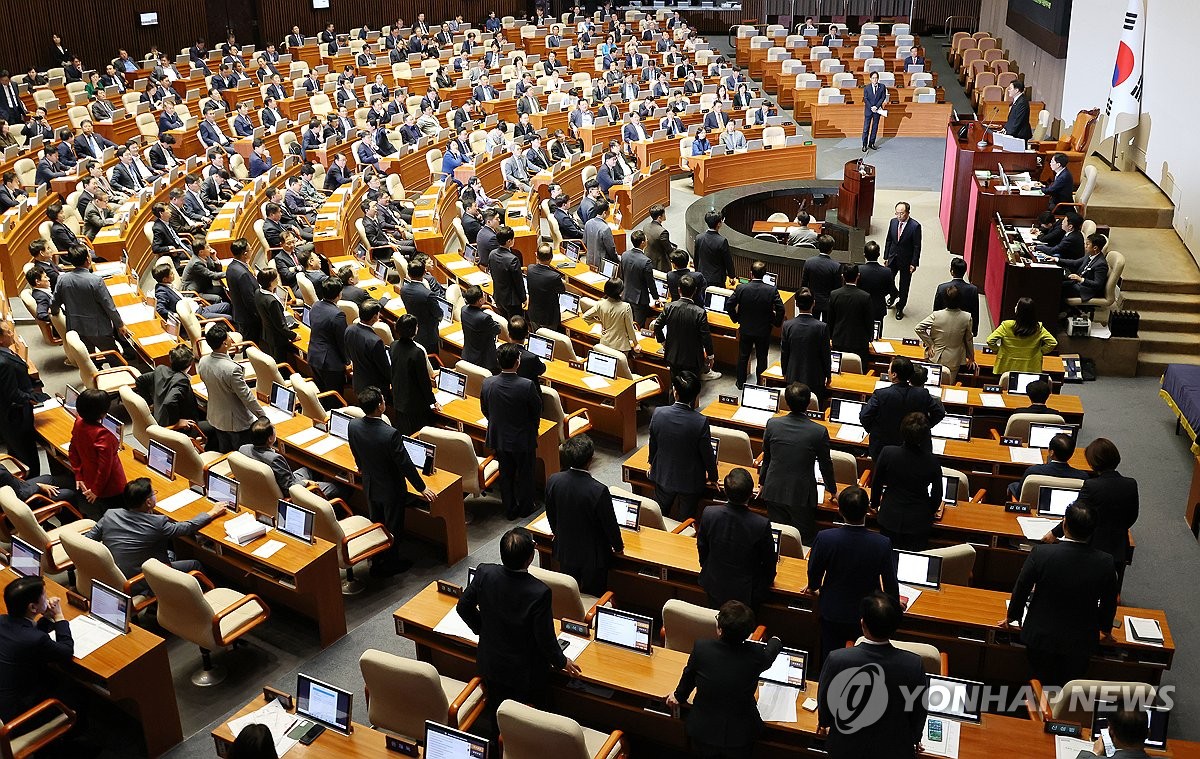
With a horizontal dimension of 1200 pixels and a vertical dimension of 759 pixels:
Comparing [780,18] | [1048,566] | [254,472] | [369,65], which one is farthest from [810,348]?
[780,18]

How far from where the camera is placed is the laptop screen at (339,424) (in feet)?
24.7

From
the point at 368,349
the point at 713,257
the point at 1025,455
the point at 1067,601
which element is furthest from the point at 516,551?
the point at 713,257

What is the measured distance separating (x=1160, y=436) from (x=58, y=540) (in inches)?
345

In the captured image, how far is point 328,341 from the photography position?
873cm

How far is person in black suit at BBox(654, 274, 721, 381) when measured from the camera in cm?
897

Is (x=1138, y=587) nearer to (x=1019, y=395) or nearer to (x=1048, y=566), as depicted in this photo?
(x=1019, y=395)

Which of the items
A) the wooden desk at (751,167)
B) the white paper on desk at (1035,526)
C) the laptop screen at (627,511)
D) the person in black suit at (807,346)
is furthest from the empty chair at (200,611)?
the wooden desk at (751,167)

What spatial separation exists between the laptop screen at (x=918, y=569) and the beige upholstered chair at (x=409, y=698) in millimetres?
2360

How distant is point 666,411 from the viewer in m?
6.49

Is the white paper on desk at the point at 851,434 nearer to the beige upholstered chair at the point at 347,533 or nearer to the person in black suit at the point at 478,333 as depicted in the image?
the person in black suit at the point at 478,333

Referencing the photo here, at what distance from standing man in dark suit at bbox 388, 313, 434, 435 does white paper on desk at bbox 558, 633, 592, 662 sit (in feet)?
9.77

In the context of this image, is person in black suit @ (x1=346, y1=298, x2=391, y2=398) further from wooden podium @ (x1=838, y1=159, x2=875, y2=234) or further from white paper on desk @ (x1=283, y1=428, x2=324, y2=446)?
wooden podium @ (x1=838, y1=159, x2=875, y2=234)

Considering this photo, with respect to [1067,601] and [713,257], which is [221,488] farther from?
[713,257]

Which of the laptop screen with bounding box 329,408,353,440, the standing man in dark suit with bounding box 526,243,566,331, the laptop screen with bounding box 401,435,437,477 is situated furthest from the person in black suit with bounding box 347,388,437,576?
the standing man in dark suit with bounding box 526,243,566,331
